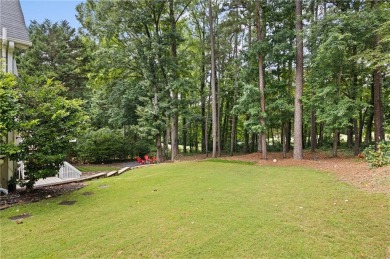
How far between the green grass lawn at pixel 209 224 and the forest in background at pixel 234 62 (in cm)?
279

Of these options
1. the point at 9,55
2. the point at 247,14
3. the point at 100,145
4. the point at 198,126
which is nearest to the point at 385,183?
the point at 247,14

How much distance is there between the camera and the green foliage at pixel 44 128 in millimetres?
5734

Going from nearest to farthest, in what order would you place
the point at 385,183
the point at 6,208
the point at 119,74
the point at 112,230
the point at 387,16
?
the point at 112,230 < the point at 6,208 < the point at 385,183 < the point at 387,16 < the point at 119,74

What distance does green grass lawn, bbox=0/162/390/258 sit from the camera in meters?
3.01

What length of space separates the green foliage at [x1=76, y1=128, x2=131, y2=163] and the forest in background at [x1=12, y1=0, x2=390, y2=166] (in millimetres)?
89

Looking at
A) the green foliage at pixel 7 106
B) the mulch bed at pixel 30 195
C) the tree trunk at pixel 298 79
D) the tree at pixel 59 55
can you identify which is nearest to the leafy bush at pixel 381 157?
the tree trunk at pixel 298 79

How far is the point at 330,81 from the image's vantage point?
473 inches

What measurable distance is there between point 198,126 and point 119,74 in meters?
10.9

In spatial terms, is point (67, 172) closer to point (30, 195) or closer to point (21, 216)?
point (30, 195)

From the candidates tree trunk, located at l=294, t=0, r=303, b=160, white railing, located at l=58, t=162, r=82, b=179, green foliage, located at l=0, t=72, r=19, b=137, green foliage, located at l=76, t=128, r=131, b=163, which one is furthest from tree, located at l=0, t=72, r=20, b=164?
green foliage, located at l=76, t=128, r=131, b=163

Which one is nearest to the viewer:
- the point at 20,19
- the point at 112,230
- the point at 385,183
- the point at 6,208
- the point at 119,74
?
the point at 112,230

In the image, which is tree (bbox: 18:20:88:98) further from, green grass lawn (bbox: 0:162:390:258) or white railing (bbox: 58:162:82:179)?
green grass lawn (bbox: 0:162:390:258)

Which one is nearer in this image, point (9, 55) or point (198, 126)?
point (9, 55)

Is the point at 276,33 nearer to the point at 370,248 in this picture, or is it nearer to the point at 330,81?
the point at 330,81
